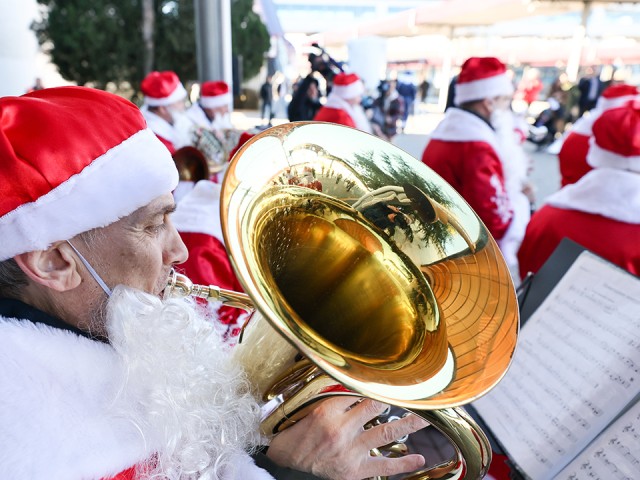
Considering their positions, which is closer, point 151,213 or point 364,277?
point 151,213

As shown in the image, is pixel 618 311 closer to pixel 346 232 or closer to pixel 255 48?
pixel 346 232

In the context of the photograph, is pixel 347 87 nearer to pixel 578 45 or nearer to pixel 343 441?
pixel 343 441

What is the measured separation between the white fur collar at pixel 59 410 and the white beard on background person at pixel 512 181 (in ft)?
8.77

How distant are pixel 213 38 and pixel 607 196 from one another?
6010mm

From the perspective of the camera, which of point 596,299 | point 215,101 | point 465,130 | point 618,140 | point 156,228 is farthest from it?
point 215,101

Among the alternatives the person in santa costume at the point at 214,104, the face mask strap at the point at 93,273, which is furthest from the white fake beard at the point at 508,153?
the person in santa costume at the point at 214,104

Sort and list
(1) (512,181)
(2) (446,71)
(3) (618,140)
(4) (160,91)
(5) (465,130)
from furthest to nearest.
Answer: (2) (446,71)
(4) (160,91)
(1) (512,181)
(5) (465,130)
(3) (618,140)

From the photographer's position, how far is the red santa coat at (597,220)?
1.96 m

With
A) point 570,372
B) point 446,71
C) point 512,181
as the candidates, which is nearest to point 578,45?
point 446,71

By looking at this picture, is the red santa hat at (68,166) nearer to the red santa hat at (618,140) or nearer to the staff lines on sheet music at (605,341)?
the staff lines on sheet music at (605,341)

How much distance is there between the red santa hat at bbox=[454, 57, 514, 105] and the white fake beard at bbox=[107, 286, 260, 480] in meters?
2.95

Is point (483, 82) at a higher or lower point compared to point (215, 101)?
higher

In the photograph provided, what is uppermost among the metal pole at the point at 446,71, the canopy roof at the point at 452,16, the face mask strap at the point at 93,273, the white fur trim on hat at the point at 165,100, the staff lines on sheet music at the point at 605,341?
the canopy roof at the point at 452,16

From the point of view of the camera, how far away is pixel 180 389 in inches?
41.3
